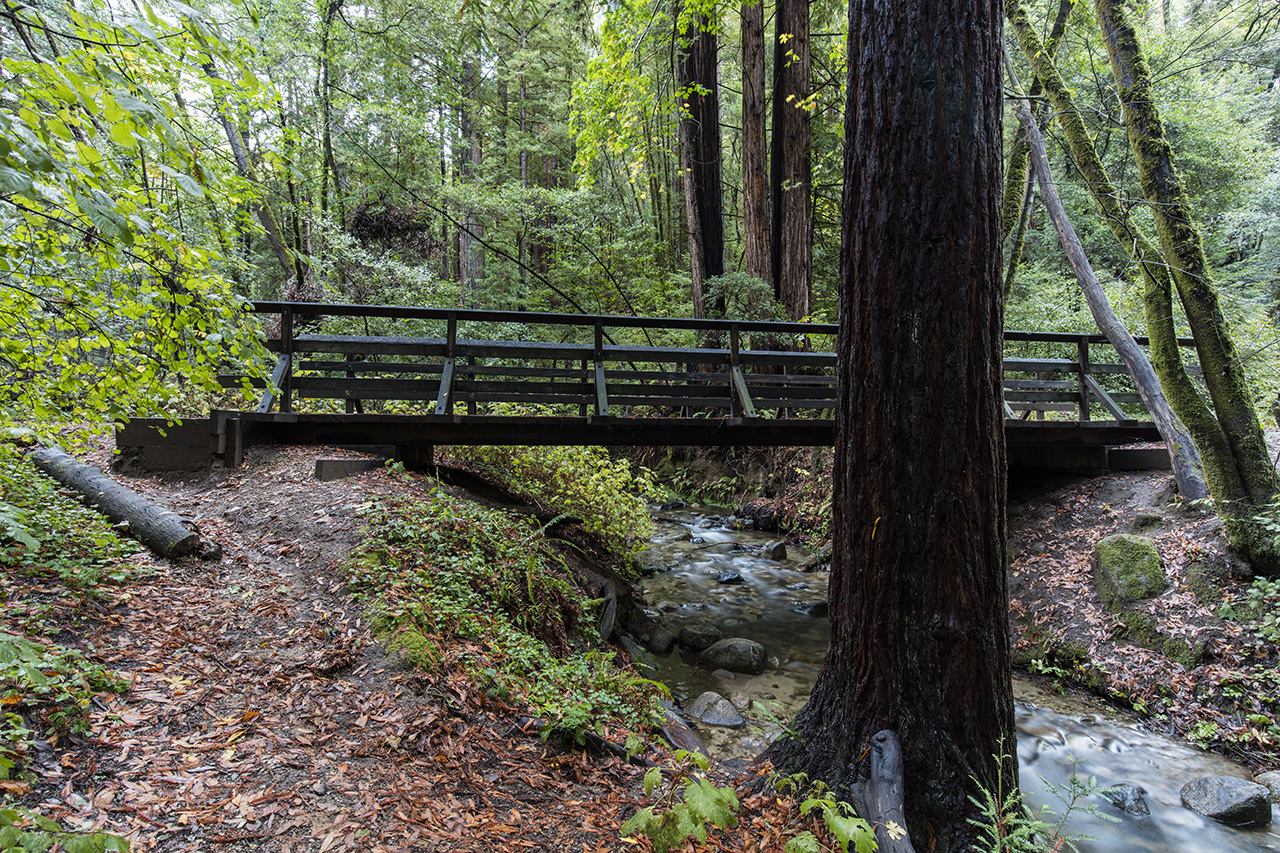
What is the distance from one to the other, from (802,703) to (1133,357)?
566cm

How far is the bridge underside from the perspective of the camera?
6074 mm

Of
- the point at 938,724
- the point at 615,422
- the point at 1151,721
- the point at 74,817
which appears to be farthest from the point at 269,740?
the point at 1151,721

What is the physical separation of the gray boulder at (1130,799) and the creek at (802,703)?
0.04m

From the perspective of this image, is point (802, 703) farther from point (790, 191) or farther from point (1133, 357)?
point (790, 191)

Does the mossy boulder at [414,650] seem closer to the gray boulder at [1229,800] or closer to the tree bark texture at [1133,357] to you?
the gray boulder at [1229,800]

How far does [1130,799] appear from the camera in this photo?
434cm

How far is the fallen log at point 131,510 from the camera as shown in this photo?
4180mm

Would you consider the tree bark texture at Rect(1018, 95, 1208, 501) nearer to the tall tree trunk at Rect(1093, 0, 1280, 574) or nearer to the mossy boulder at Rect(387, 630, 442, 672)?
the tall tree trunk at Rect(1093, 0, 1280, 574)

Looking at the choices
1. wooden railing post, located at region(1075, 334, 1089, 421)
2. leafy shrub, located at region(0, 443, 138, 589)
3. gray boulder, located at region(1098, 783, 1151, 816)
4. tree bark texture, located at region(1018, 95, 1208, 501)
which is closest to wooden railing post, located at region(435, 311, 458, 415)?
leafy shrub, located at region(0, 443, 138, 589)

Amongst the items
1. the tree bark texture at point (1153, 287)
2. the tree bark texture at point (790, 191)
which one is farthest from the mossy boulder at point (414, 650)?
the tree bark texture at point (790, 191)

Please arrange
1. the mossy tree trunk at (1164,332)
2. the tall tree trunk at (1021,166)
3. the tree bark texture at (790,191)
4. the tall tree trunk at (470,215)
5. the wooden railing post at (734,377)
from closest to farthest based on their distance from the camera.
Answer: the mossy tree trunk at (1164,332) < the wooden railing post at (734,377) < the tall tree trunk at (1021,166) < the tree bark texture at (790,191) < the tall tree trunk at (470,215)

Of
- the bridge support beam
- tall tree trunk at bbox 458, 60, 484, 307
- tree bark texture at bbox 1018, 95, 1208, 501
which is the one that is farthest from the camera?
tall tree trunk at bbox 458, 60, 484, 307

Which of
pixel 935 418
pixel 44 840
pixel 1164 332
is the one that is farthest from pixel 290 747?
pixel 1164 332

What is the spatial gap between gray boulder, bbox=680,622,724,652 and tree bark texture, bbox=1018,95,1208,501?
5.35 metres
